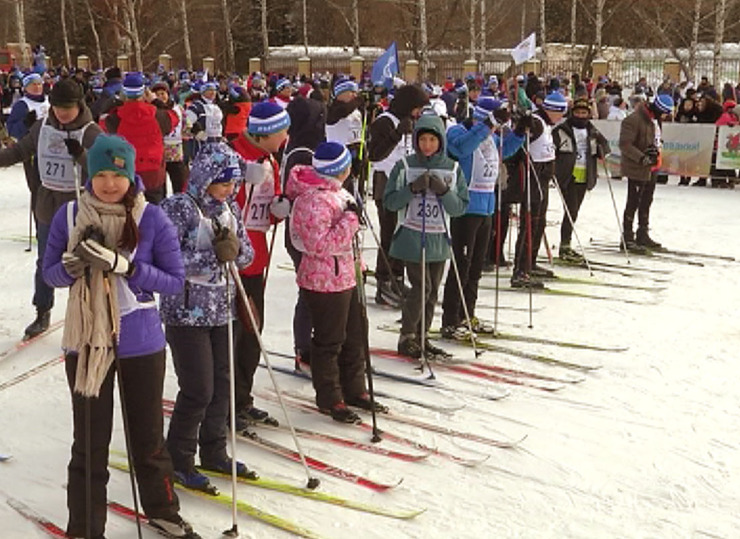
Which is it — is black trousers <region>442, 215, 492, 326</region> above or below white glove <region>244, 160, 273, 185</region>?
below

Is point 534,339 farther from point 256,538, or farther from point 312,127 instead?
point 256,538

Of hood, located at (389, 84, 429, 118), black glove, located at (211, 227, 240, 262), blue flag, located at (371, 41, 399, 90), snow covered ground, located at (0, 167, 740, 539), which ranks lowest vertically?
snow covered ground, located at (0, 167, 740, 539)

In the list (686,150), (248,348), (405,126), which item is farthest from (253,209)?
(686,150)

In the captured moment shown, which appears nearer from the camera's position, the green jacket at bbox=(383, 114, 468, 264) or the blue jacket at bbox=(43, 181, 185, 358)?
the blue jacket at bbox=(43, 181, 185, 358)

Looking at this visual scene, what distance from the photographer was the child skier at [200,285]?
4008 millimetres

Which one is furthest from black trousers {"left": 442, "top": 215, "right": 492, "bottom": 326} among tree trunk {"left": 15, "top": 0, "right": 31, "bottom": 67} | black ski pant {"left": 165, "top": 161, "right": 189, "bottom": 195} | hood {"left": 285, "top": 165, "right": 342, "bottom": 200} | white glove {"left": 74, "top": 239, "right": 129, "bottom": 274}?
tree trunk {"left": 15, "top": 0, "right": 31, "bottom": 67}

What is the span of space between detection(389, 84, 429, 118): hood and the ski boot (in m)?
3.17

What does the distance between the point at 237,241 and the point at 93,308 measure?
0.76 metres

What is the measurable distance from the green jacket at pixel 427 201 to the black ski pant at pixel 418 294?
3.7 inches

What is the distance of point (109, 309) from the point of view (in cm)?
341

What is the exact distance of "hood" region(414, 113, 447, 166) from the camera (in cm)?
581

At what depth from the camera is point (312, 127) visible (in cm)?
676

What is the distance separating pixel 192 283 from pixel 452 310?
10.4ft

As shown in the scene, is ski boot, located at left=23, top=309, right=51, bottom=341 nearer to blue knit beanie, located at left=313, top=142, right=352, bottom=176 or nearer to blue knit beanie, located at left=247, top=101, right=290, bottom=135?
blue knit beanie, located at left=247, top=101, right=290, bottom=135
